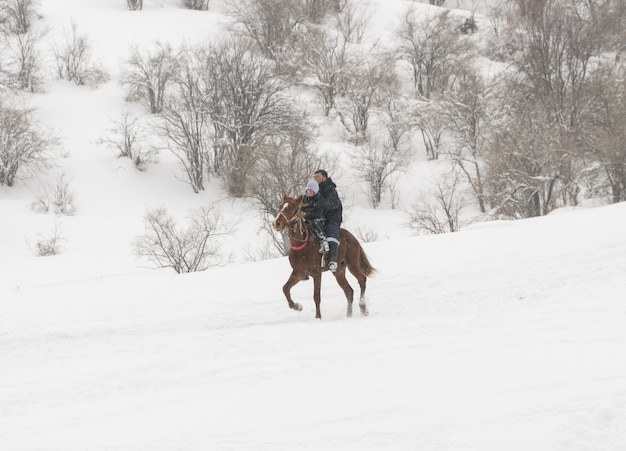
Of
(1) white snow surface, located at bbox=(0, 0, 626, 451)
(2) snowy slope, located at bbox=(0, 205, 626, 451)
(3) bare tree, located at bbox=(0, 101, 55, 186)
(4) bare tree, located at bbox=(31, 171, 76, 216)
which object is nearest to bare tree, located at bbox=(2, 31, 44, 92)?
(3) bare tree, located at bbox=(0, 101, 55, 186)

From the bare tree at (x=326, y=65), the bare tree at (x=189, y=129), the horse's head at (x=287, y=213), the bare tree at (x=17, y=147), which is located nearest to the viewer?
the horse's head at (x=287, y=213)

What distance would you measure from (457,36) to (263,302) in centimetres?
4677

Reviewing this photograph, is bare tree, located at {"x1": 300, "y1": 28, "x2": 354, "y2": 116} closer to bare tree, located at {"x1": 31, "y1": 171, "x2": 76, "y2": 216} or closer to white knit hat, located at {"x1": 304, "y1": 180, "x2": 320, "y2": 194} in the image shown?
bare tree, located at {"x1": 31, "y1": 171, "x2": 76, "y2": 216}

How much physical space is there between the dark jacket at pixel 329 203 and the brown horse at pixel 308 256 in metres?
0.47

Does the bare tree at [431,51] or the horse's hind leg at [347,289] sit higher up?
the bare tree at [431,51]

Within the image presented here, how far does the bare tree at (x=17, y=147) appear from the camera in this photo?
3359 centimetres

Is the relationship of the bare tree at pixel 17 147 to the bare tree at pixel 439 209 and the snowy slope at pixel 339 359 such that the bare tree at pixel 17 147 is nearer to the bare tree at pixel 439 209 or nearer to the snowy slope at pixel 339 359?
the bare tree at pixel 439 209

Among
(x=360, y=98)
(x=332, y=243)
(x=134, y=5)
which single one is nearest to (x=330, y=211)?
(x=332, y=243)

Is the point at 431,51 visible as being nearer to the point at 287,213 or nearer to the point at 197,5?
the point at 197,5

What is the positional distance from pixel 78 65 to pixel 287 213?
139 feet

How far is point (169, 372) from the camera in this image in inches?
303

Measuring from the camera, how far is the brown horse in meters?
10.0

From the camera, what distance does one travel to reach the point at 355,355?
7996 millimetres

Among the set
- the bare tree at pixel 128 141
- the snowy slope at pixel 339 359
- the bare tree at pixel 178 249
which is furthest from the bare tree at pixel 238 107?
the snowy slope at pixel 339 359
